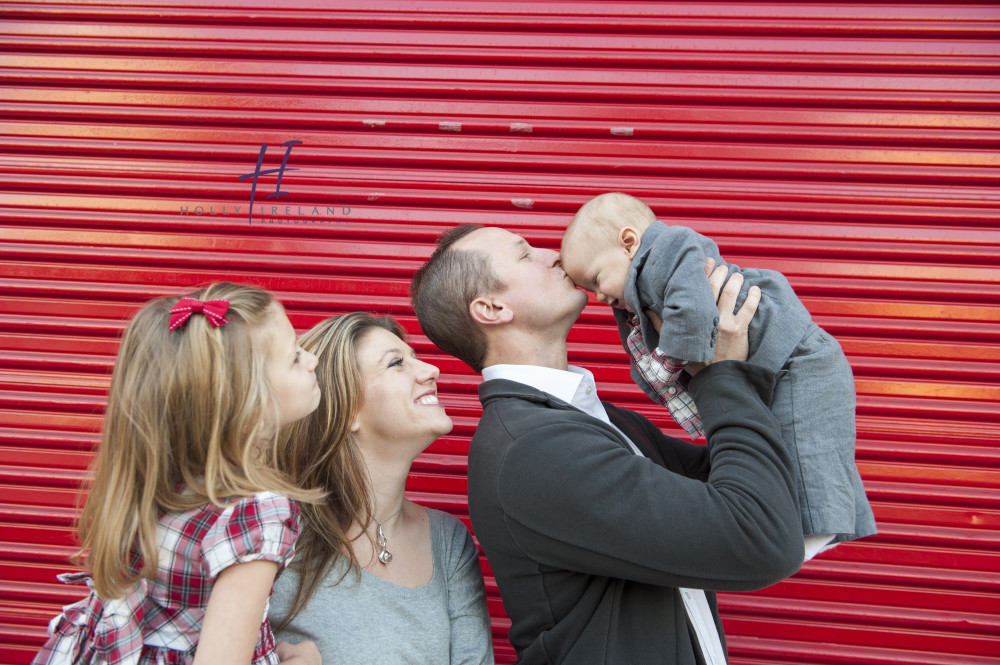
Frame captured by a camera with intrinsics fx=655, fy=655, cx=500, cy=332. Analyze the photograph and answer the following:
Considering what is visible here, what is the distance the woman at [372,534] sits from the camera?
2.04m

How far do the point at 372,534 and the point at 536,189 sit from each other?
176 centimetres

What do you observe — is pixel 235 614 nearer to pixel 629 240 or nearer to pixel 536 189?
pixel 629 240


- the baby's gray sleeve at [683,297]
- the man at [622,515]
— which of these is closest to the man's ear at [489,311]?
the man at [622,515]

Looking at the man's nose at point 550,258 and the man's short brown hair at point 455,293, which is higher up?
the man's nose at point 550,258

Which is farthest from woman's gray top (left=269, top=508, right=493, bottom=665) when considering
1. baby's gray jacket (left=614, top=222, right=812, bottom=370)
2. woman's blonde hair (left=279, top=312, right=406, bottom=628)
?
baby's gray jacket (left=614, top=222, right=812, bottom=370)

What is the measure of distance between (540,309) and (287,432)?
0.97 meters

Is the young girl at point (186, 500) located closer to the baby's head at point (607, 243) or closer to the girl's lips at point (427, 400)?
the girl's lips at point (427, 400)

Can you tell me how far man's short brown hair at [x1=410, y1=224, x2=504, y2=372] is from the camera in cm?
240

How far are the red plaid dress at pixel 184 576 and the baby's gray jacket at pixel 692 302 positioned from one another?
1150 millimetres

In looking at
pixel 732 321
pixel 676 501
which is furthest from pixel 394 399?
pixel 732 321

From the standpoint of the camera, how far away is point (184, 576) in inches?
62.3

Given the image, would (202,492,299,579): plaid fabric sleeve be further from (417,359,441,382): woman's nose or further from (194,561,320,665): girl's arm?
(417,359,441,382): woman's nose

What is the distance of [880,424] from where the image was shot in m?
2.95

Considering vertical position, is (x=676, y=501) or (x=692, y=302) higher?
(x=692, y=302)
